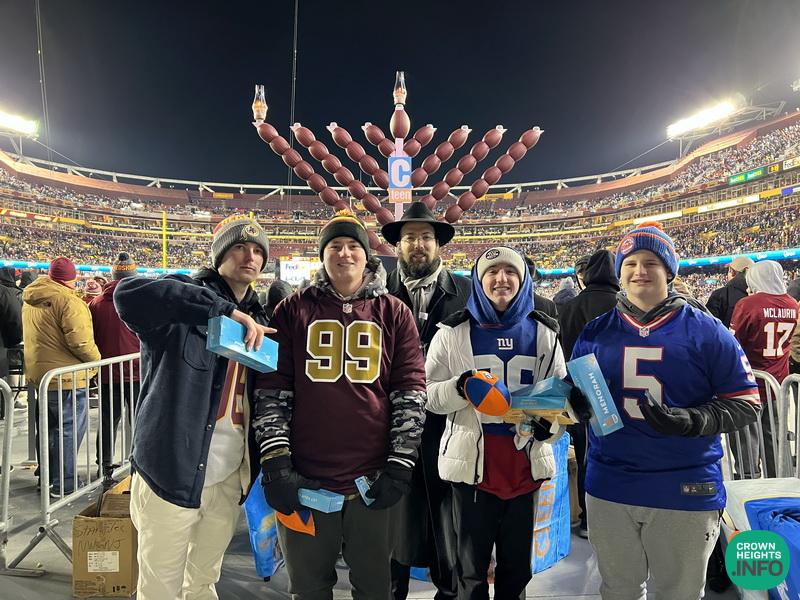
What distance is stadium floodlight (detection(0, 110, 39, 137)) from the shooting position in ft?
106

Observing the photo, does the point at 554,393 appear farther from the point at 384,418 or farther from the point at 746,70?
the point at 746,70

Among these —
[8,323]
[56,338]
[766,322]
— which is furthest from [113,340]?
[766,322]

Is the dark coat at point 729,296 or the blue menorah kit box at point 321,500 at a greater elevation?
the dark coat at point 729,296

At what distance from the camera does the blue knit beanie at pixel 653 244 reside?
5.76 ft

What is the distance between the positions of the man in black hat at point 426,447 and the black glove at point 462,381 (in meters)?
0.53

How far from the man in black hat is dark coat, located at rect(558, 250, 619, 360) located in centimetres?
102

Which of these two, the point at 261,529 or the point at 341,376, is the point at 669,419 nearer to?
the point at 341,376

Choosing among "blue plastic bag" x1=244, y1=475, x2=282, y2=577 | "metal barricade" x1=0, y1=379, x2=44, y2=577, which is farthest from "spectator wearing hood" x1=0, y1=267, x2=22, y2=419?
"blue plastic bag" x1=244, y1=475, x2=282, y2=577

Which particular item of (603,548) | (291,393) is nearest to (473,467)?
(603,548)

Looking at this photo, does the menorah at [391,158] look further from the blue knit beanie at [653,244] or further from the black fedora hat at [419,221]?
the blue knit beanie at [653,244]

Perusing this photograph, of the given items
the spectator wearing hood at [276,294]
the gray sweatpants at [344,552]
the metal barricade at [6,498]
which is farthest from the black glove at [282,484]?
the spectator wearing hood at [276,294]

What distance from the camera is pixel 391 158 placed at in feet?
26.0

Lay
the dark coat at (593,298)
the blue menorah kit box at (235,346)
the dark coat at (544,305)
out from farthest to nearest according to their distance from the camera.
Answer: the dark coat at (593,298) < the dark coat at (544,305) < the blue menorah kit box at (235,346)

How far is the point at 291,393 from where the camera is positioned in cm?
172
